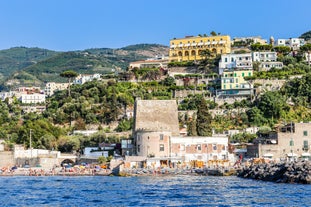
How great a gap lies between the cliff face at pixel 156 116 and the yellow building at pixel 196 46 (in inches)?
1395

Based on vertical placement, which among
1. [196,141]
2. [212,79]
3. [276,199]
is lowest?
[276,199]

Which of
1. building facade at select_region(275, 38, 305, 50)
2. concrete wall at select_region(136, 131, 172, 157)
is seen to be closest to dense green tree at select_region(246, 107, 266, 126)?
concrete wall at select_region(136, 131, 172, 157)

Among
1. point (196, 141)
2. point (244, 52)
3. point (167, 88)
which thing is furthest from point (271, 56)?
point (196, 141)

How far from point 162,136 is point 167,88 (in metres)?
30.6

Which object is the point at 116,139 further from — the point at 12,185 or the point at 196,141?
the point at 12,185

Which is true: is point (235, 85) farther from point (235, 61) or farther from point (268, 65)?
point (268, 65)

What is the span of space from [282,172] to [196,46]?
5717cm

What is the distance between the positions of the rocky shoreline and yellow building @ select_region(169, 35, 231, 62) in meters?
50.9

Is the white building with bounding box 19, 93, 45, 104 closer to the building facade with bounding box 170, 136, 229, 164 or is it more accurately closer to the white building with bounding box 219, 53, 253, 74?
the white building with bounding box 219, 53, 253, 74

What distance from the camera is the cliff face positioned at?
6906 cm

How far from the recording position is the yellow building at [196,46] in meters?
105

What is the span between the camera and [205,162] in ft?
211

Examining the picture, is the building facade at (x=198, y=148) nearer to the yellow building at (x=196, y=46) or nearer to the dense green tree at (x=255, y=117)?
the dense green tree at (x=255, y=117)

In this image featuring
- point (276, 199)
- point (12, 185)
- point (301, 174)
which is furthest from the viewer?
point (12, 185)
